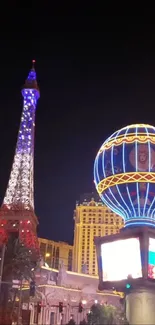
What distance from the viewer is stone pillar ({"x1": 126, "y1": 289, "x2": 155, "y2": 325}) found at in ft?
100

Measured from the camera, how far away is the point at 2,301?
52500mm

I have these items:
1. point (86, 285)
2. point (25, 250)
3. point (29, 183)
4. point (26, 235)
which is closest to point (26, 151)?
point (29, 183)

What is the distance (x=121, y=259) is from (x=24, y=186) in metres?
57.1

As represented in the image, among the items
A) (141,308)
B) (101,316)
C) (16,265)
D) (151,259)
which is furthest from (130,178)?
(16,265)

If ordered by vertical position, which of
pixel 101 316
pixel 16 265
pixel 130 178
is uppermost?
pixel 130 178

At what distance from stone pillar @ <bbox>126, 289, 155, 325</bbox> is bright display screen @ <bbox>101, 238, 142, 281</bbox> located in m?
1.42

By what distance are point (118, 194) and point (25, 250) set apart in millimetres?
20923


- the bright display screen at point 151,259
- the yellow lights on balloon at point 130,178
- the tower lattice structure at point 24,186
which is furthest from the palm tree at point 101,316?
the tower lattice structure at point 24,186

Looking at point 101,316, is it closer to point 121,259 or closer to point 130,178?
point 121,259

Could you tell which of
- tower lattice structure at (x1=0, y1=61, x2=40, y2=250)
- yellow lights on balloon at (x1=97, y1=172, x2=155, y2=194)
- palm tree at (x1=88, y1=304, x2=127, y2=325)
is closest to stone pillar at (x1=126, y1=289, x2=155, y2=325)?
palm tree at (x1=88, y1=304, x2=127, y2=325)

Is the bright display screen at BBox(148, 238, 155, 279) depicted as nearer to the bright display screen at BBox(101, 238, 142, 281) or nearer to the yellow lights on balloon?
the bright display screen at BBox(101, 238, 142, 281)

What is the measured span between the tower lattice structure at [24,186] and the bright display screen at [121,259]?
142 ft

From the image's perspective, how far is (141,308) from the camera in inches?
1222

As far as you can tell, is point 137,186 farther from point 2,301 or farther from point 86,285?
point 86,285
